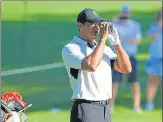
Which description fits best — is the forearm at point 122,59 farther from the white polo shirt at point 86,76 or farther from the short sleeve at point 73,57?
the short sleeve at point 73,57

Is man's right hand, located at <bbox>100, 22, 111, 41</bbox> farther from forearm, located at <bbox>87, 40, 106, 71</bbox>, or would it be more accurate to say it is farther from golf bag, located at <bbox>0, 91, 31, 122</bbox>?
golf bag, located at <bbox>0, 91, 31, 122</bbox>

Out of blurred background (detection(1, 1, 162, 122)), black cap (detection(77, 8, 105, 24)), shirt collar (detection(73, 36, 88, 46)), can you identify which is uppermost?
black cap (detection(77, 8, 105, 24))

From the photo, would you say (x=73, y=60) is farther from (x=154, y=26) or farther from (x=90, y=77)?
(x=154, y=26)

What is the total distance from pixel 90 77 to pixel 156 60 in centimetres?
A: 631

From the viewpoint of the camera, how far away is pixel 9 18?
2698 centimetres

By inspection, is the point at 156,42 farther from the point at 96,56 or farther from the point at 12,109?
the point at 96,56

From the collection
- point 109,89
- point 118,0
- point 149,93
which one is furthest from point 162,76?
point 118,0

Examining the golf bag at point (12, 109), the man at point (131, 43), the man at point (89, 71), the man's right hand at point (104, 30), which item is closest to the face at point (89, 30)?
the man at point (89, 71)

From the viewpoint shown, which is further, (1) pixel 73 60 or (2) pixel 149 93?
(2) pixel 149 93

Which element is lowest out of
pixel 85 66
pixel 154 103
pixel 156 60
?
pixel 154 103

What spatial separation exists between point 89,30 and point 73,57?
317mm

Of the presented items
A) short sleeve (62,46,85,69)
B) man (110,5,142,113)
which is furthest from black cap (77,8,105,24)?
man (110,5,142,113)

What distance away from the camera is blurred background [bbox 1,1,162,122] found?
13.0 m

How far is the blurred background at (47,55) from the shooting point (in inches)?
512
